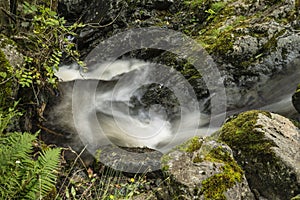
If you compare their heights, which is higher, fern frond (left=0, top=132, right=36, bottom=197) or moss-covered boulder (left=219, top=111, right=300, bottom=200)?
moss-covered boulder (left=219, top=111, right=300, bottom=200)

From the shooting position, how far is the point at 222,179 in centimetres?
338

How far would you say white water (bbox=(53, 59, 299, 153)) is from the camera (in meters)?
5.83

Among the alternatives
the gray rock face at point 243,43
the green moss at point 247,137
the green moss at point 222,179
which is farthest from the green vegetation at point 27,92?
the green moss at point 247,137

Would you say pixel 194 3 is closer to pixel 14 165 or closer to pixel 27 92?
pixel 27 92

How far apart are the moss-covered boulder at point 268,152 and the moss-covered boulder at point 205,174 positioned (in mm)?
253

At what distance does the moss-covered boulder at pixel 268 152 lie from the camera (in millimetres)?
3562

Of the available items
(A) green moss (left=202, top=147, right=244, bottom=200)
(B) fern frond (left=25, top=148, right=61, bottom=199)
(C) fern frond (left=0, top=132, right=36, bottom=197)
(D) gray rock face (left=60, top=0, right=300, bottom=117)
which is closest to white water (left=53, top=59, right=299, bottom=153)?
(D) gray rock face (left=60, top=0, right=300, bottom=117)

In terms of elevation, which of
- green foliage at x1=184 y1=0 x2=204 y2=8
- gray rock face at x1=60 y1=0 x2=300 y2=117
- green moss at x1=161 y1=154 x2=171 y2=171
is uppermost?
green foliage at x1=184 y1=0 x2=204 y2=8

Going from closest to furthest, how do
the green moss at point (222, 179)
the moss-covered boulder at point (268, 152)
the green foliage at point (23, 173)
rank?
1. the green foliage at point (23, 173)
2. the green moss at point (222, 179)
3. the moss-covered boulder at point (268, 152)

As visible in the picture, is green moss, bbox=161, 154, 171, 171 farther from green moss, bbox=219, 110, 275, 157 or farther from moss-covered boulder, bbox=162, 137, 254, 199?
green moss, bbox=219, 110, 275, 157

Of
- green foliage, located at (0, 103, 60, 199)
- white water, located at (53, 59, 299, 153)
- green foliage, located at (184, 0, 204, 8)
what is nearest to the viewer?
green foliage, located at (0, 103, 60, 199)

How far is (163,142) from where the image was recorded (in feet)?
19.5

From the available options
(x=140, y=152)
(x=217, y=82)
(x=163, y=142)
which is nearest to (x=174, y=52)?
(x=217, y=82)

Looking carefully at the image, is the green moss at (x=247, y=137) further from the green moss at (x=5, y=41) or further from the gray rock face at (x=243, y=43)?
the green moss at (x=5, y=41)
